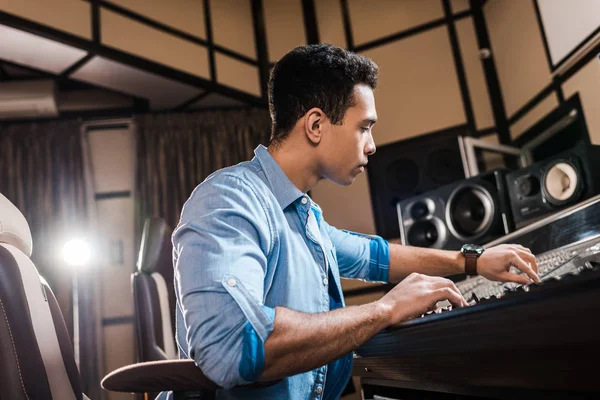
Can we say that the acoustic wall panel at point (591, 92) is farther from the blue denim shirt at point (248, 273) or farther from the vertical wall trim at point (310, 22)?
the blue denim shirt at point (248, 273)

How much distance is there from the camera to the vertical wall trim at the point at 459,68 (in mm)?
4016

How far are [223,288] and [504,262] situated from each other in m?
0.71

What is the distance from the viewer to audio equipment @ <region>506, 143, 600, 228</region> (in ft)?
7.33

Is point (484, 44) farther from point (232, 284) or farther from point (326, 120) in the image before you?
point (232, 284)

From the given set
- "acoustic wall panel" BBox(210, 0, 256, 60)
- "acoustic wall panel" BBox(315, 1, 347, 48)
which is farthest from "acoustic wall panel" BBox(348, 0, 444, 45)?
"acoustic wall panel" BBox(210, 0, 256, 60)

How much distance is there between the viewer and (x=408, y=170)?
3.87 m

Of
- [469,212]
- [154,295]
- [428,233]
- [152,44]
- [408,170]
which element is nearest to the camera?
[154,295]

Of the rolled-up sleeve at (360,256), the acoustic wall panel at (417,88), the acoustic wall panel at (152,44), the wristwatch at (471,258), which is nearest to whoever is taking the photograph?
the wristwatch at (471,258)

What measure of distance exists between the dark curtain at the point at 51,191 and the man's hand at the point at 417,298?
3.45 meters

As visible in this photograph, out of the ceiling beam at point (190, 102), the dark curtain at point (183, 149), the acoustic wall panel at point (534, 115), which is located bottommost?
the acoustic wall panel at point (534, 115)

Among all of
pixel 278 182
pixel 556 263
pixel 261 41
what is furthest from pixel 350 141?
pixel 261 41

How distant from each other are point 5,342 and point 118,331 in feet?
10.6

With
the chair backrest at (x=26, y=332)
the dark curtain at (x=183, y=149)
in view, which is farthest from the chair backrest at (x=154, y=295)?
the dark curtain at (x=183, y=149)

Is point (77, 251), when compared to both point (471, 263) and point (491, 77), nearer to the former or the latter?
point (471, 263)
